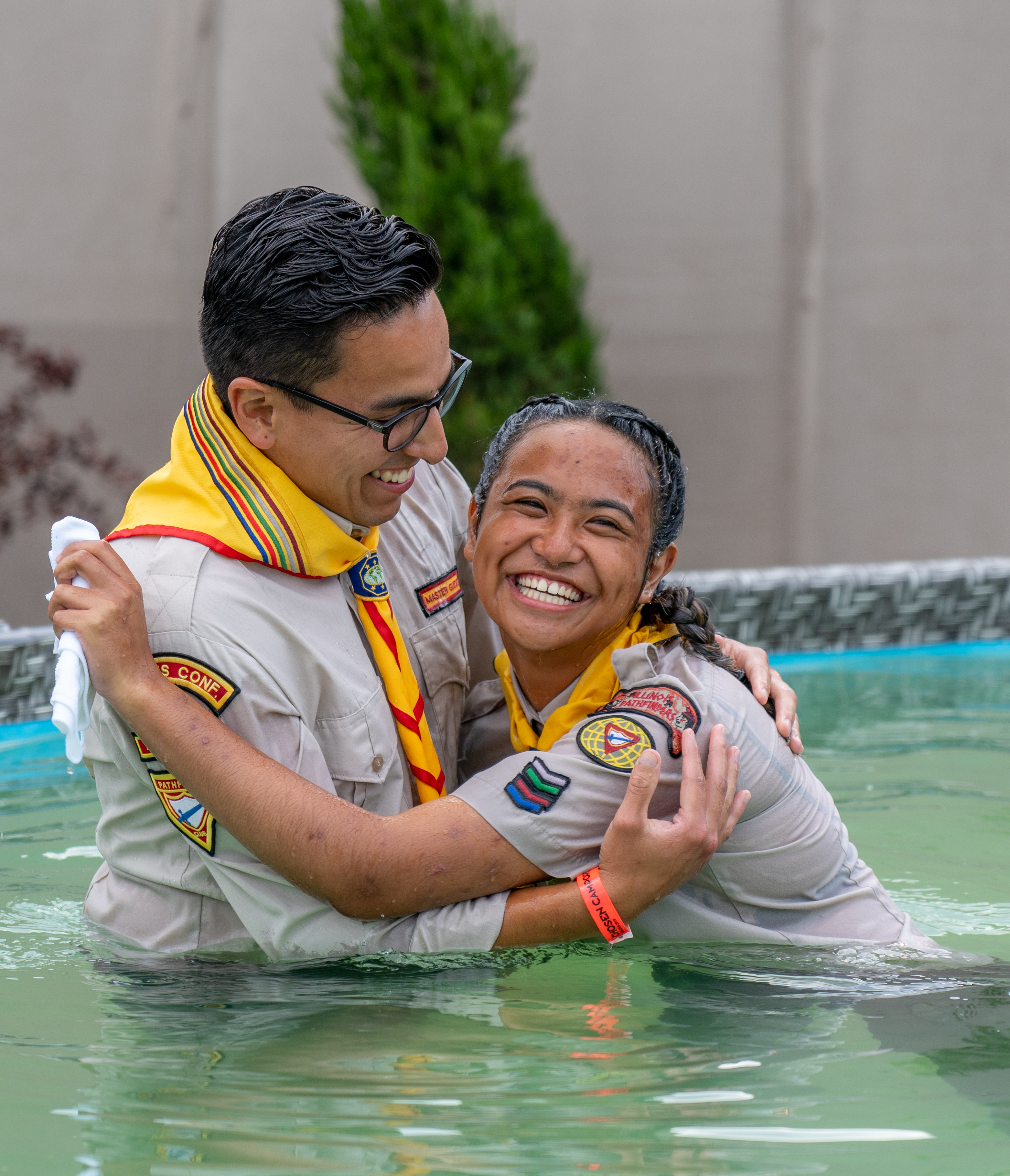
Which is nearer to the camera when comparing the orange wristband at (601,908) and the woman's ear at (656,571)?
the orange wristband at (601,908)

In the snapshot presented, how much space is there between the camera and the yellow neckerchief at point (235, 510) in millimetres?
2369

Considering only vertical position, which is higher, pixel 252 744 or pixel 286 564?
pixel 286 564

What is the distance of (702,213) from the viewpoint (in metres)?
7.78

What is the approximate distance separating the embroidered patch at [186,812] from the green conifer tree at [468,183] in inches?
171

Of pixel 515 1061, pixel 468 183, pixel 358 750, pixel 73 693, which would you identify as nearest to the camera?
pixel 73 693

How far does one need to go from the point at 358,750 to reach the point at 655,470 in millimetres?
752

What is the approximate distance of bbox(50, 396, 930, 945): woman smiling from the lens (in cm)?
218

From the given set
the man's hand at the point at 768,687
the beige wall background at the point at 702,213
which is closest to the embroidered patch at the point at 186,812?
the man's hand at the point at 768,687

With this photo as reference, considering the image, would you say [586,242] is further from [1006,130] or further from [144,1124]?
[144,1124]

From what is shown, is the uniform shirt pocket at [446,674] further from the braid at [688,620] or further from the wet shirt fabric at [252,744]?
the braid at [688,620]

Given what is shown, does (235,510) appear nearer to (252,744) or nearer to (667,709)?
(252,744)

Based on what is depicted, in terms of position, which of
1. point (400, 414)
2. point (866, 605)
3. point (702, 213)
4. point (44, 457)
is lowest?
point (866, 605)

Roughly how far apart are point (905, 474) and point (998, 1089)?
19.3 ft

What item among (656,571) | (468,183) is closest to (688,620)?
(656,571)
